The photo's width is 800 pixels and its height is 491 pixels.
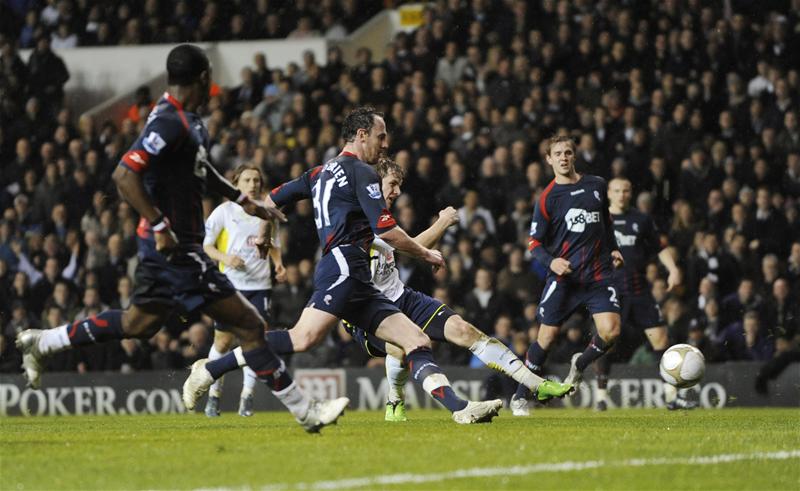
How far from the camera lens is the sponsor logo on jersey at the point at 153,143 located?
788 centimetres

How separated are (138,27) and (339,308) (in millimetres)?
16259

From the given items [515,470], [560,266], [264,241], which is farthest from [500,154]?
[515,470]

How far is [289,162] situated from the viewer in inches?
773

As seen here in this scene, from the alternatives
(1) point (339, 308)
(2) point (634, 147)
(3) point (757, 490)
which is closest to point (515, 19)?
(2) point (634, 147)

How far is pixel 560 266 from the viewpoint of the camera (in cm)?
1227

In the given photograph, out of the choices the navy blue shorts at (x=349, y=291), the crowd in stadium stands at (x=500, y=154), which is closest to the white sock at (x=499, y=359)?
the navy blue shorts at (x=349, y=291)

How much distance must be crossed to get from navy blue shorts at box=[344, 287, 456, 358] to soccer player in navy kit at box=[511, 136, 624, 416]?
6.26ft

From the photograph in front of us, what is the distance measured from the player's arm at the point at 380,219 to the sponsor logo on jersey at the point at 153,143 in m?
1.75

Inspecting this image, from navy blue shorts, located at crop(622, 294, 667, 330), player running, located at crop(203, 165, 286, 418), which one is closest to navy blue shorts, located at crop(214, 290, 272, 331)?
player running, located at crop(203, 165, 286, 418)

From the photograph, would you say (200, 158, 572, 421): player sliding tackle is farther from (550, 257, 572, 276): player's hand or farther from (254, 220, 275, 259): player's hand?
(550, 257, 572, 276): player's hand

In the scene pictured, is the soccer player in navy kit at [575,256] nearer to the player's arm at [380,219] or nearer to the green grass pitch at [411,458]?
the green grass pitch at [411,458]

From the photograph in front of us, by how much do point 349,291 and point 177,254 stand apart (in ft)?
6.04

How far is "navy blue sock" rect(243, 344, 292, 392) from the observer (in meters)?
8.27

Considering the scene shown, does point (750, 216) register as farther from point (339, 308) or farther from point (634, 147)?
→ point (339, 308)
